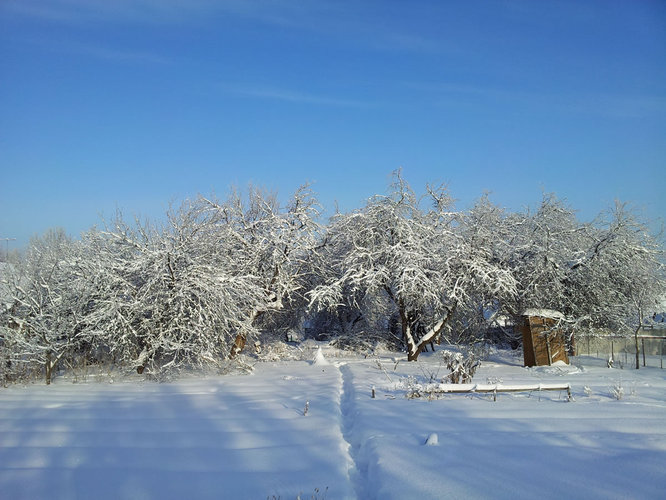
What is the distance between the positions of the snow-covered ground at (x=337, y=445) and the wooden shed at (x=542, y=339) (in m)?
5.39

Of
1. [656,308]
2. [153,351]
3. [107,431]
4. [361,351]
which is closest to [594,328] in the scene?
[656,308]

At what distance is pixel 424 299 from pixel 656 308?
34.6ft

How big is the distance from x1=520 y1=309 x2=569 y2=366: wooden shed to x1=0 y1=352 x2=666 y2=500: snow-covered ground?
Answer: 17.7 ft

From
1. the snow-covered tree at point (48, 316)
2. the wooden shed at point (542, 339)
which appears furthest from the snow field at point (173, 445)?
the wooden shed at point (542, 339)

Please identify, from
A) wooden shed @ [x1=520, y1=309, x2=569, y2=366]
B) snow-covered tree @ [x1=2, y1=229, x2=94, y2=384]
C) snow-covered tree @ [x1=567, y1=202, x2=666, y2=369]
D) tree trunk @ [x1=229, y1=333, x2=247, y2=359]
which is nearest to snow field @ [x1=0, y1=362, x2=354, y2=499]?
snow-covered tree @ [x1=2, y1=229, x2=94, y2=384]

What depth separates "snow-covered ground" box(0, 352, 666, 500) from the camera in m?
5.45

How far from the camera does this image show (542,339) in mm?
17531

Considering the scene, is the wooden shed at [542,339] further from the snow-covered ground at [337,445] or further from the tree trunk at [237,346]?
the tree trunk at [237,346]

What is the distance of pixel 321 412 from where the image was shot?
9.20 m

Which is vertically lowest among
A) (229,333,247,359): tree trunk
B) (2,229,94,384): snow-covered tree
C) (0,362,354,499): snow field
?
(0,362,354,499): snow field

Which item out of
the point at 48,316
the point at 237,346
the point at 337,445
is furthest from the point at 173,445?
the point at 237,346

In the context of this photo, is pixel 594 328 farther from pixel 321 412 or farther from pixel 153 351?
pixel 153 351

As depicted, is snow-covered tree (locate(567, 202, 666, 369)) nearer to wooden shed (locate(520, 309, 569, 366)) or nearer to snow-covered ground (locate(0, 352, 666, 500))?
wooden shed (locate(520, 309, 569, 366))

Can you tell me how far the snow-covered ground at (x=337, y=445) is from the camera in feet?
17.9
